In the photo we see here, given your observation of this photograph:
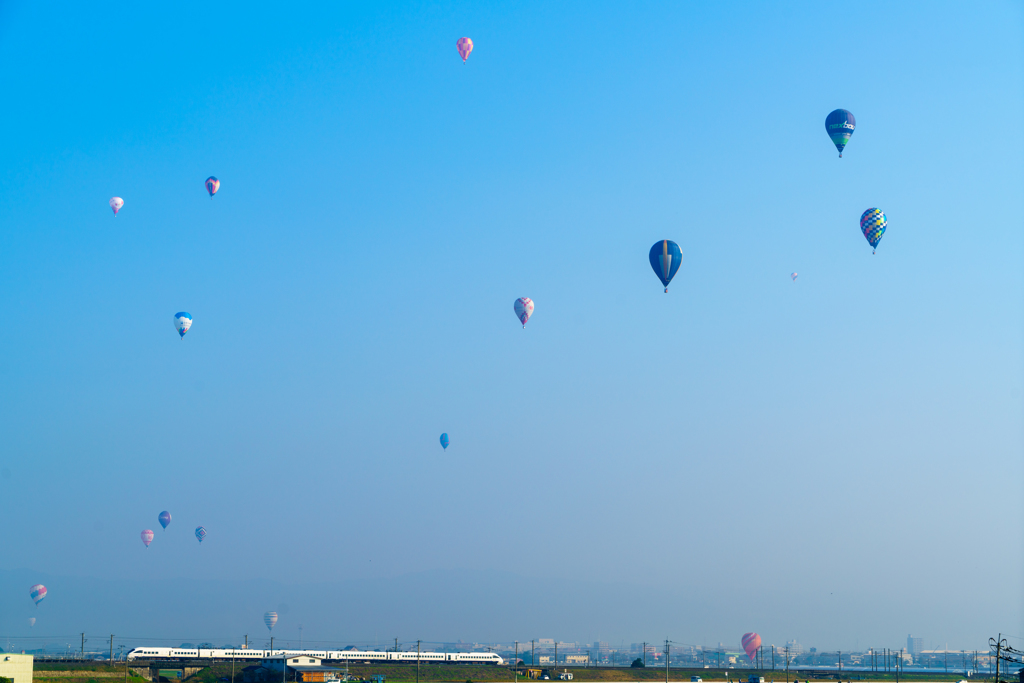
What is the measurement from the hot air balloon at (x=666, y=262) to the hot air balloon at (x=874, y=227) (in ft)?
56.0

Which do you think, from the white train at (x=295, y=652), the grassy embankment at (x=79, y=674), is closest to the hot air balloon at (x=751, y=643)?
the white train at (x=295, y=652)

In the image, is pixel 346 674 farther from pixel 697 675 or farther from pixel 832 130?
pixel 832 130

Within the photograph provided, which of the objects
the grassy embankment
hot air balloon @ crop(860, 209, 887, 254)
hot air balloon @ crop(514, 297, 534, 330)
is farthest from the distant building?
hot air balloon @ crop(860, 209, 887, 254)

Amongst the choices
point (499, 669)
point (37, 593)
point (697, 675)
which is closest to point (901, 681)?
point (697, 675)

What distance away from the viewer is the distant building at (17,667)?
6888 cm

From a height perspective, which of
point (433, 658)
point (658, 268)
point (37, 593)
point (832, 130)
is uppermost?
point (832, 130)

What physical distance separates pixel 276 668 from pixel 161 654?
4895 centimetres

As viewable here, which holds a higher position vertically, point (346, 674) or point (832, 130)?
point (832, 130)

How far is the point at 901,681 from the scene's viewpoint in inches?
5039

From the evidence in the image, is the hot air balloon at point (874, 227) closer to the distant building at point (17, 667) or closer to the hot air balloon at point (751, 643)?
the hot air balloon at point (751, 643)

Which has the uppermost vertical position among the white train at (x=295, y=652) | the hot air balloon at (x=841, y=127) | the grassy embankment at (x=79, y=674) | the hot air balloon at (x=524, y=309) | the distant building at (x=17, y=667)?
the hot air balloon at (x=841, y=127)

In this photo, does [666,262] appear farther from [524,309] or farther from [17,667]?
[17,667]

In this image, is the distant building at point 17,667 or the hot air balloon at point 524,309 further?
the hot air balloon at point 524,309

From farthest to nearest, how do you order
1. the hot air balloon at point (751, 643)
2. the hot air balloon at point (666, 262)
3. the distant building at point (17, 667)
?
1. the hot air balloon at point (751, 643)
2. the hot air balloon at point (666, 262)
3. the distant building at point (17, 667)
